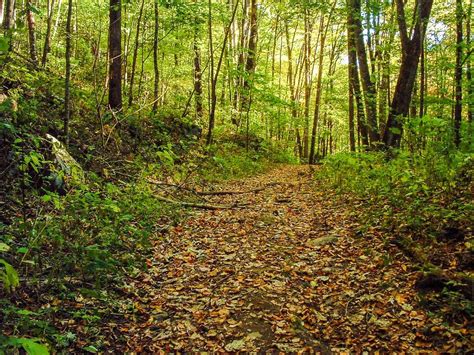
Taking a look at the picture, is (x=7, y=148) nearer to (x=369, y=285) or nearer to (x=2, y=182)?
(x=2, y=182)

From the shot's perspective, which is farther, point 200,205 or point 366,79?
point 366,79

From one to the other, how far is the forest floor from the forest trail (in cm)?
1

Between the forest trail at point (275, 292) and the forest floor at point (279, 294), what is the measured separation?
0.5 inches

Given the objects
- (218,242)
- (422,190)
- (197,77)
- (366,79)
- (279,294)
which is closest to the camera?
(279,294)

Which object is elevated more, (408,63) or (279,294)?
(408,63)

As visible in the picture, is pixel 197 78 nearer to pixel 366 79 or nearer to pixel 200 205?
pixel 366 79

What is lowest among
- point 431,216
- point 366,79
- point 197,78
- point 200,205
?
point 200,205

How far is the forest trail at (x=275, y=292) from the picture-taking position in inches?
153

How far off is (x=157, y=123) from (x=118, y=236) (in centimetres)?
883

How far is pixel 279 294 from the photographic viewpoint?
4.81 metres

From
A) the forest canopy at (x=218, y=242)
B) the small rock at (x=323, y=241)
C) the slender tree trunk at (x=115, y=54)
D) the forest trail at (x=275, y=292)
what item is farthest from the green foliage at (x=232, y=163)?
the small rock at (x=323, y=241)

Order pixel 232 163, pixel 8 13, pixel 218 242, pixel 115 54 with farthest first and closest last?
pixel 232 163 < pixel 115 54 < pixel 8 13 < pixel 218 242

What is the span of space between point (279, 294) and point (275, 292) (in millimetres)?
72

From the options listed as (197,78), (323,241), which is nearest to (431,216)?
(323,241)
